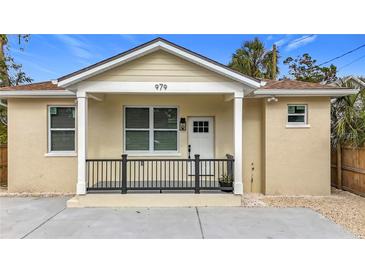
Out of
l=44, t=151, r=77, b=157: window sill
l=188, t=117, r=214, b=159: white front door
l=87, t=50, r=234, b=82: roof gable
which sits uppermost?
l=87, t=50, r=234, b=82: roof gable

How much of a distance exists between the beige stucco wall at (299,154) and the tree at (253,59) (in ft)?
35.2

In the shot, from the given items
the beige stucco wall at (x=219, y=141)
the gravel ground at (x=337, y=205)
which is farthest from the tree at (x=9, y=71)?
the gravel ground at (x=337, y=205)

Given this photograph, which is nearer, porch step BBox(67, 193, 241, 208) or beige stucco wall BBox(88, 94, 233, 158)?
porch step BBox(67, 193, 241, 208)

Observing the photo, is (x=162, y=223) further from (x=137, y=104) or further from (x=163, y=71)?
(x=137, y=104)

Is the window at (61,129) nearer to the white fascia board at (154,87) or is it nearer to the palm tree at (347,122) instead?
the white fascia board at (154,87)

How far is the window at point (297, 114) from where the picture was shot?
9227mm

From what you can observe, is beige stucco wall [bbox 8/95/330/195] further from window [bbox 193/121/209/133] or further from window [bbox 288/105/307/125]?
window [bbox 193/121/209/133]

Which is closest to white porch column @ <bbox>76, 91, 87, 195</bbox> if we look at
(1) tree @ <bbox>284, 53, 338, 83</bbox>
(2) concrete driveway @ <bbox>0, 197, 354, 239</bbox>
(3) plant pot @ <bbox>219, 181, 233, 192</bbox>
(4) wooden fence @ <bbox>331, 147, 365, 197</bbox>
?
(2) concrete driveway @ <bbox>0, 197, 354, 239</bbox>

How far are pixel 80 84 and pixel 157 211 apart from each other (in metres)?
4.05

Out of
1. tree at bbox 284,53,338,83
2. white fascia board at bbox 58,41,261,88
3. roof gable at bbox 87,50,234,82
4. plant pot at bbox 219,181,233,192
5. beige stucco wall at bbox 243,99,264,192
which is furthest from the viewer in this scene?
tree at bbox 284,53,338,83

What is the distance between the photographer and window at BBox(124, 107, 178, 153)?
9555 millimetres

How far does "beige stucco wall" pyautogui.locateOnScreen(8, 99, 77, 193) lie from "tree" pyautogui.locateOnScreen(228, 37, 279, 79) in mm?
13161
